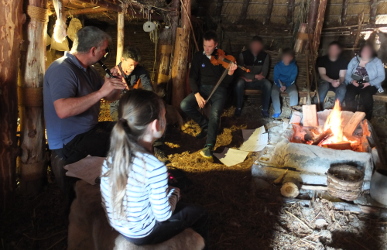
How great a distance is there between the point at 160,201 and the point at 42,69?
2208 millimetres

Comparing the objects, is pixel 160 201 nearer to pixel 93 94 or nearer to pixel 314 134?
pixel 93 94

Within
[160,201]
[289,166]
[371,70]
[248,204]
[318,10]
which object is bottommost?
[248,204]

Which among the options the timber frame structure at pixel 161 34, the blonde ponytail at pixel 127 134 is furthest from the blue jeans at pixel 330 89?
the blonde ponytail at pixel 127 134

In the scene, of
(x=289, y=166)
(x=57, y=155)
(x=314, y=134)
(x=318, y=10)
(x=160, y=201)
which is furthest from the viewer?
(x=318, y=10)

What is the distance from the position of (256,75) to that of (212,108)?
80.9 inches

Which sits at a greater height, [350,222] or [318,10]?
[318,10]

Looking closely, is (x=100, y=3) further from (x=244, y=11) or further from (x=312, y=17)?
(x=244, y=11)

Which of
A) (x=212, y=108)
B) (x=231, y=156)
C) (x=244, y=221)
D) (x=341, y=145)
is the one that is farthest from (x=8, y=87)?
(x=341, y=145)

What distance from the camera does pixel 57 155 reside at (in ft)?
9.95

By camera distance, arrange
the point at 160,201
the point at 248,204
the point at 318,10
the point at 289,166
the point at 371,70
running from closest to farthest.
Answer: the point at 160,201, the point at 248,204, the point at 289,166, the point at 371,70, the point at 318,10

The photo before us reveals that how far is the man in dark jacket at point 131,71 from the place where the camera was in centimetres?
446

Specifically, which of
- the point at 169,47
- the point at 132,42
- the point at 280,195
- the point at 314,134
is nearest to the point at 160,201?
the point at 280,195

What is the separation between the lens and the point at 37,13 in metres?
3.00

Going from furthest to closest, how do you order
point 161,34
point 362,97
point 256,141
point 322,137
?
point 161,34 → point 362,97 → point 256,141 → point 322,137
